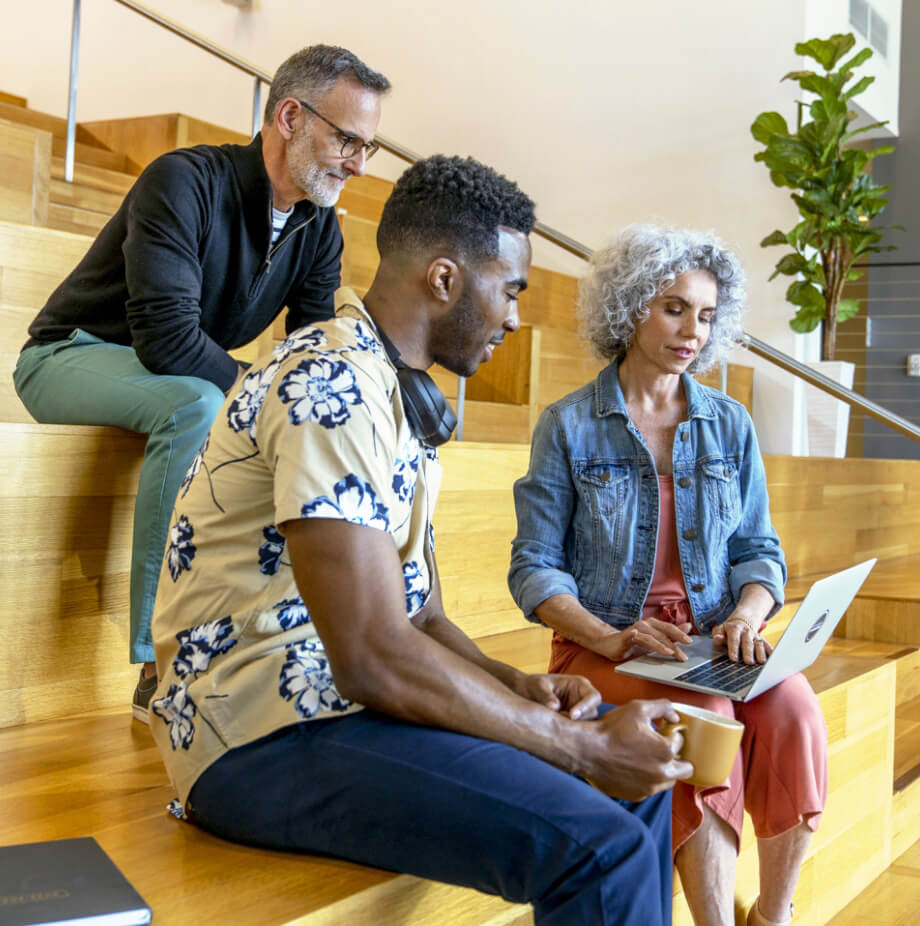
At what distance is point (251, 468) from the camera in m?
1.08

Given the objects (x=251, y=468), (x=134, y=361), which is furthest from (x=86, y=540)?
(x=251, y=468)

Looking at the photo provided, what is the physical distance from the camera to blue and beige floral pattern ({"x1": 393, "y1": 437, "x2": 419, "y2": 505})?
112cm

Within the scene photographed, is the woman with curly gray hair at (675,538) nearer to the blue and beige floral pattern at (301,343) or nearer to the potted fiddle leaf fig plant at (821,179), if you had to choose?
the blue and beige floral pattern at (301,343)

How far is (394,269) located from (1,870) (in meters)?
0.69

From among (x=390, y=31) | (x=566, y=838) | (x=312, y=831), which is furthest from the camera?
(x=390, y=31)

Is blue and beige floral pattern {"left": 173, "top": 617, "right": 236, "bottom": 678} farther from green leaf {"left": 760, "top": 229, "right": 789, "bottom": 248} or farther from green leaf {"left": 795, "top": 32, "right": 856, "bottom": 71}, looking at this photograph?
green leaf {"left": 795, "top": 32, "right": 856, "bottom": 71}

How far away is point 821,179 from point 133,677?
347cm

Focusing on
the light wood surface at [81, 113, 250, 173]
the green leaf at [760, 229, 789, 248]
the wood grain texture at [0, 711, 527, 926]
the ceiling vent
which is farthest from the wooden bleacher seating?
the ceiling vent

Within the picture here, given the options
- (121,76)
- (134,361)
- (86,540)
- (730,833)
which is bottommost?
(730,833)

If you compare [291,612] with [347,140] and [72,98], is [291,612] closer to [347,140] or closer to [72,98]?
[347,140]

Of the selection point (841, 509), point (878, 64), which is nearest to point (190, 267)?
point (841, 509)

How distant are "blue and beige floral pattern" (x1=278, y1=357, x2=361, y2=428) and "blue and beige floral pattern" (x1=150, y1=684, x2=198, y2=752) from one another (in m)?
0.31

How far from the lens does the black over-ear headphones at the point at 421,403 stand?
1141 mm

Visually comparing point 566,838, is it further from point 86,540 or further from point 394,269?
point 86,540
